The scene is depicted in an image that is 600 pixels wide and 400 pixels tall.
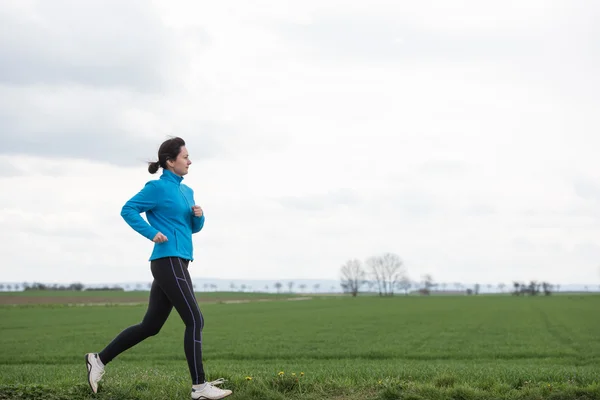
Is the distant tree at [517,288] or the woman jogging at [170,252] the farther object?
the distant tree at [517,288]

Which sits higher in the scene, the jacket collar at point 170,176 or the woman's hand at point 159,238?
the jacket collar at point 170,176

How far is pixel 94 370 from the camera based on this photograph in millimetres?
6805

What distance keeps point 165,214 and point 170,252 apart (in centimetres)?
41

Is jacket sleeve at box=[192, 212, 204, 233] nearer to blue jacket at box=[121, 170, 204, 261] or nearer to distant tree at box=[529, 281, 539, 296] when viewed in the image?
blue jacket at box=[121, 170, 204, 261]

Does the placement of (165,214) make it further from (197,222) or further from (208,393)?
(208,393)

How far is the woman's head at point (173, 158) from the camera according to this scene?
22.3ft

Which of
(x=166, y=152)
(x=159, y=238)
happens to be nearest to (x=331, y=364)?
(x=166, y=152)

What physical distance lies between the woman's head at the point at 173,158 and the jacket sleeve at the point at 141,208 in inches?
10.8

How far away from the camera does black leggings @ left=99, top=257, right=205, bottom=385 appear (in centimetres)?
643

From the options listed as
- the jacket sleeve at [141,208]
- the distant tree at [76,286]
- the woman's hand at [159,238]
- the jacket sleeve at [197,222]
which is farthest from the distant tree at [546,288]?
the woman's hand at [159,238]

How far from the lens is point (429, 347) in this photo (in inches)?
1093

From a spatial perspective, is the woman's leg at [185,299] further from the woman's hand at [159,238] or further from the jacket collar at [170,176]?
the jacket collar at [170,176]

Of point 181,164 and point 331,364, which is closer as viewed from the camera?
point 181,164

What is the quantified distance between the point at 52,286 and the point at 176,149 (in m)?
200
